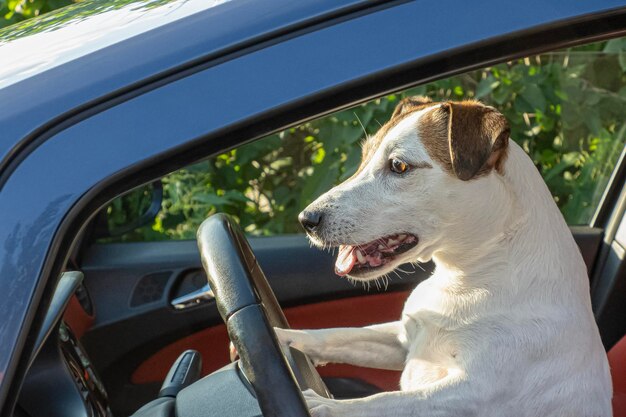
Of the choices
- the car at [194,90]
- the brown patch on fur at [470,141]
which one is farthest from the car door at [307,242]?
the car at [194,90]

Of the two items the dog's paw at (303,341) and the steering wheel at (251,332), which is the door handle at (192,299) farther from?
the steering wheel at (251,332)

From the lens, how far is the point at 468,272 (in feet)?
6.56

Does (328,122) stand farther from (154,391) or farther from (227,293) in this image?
(227,293)

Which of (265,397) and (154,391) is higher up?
(265,397)

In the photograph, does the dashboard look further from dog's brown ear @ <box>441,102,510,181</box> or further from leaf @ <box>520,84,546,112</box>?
leaf @ <box>520,84,546,112</box>

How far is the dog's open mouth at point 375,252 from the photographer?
200 centimetres

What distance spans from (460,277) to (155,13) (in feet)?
2.80

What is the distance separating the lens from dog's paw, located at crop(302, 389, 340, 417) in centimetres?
163

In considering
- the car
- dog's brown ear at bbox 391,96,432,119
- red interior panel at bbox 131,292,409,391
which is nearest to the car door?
red interior panel at bbox 131,292,409,391

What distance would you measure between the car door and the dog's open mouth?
0.67 m

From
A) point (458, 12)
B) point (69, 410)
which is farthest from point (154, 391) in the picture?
point (458, 12)

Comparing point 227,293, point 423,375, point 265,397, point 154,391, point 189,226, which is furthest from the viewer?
point 189,226

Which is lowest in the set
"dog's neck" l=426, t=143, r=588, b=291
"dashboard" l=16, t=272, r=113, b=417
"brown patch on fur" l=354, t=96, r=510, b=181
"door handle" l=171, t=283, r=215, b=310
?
"door handle" l=171, t=283, r=215, b=310

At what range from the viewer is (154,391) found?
9.48 ft
